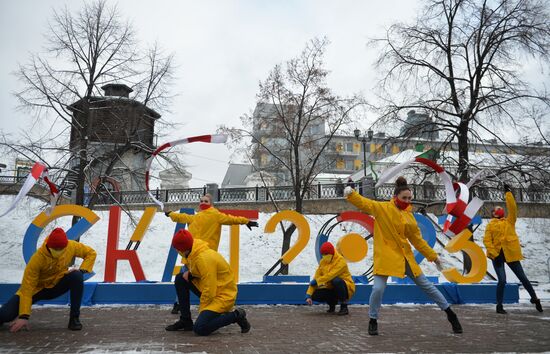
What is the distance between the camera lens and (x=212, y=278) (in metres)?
5.19

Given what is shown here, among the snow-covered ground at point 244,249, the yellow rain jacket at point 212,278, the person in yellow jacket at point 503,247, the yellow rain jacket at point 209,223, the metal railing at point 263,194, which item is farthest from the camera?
the metal railing at point 263,194

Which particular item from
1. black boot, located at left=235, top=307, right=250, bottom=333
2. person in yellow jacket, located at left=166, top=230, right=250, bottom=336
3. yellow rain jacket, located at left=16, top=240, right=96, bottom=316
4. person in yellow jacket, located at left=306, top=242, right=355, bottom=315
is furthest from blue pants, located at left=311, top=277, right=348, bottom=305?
yellow rain jacket, located at left=16, top=240, right=96, bottom=316

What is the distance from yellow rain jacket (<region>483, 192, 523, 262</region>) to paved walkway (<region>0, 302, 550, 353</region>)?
3.58ft

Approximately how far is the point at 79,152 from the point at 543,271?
2112 centimetres

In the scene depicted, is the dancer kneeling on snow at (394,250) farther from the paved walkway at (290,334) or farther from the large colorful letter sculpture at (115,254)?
the large colorful letter sculpture at (115,254)

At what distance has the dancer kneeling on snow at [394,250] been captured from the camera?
5613mm

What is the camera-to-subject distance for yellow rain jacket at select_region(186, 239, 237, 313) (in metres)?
5.20

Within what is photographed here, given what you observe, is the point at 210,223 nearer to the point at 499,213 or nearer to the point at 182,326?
the point at 182,326

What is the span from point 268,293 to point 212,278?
14.7 feet

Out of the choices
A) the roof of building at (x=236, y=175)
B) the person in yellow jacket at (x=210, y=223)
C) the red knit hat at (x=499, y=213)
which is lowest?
the person in yellow jacket at (x=210, y=223)

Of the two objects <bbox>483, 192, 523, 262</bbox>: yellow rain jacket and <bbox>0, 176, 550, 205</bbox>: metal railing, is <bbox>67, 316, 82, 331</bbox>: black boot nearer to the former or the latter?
<bbox>483, 192, 523, 262</bbox>: yellow rain jacket

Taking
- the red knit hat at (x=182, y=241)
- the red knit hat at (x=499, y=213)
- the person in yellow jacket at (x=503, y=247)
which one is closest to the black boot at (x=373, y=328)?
the red knit hat at (x=182, y=241)

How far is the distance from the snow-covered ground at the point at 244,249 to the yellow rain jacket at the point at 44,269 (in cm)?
1187

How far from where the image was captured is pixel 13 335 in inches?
211
